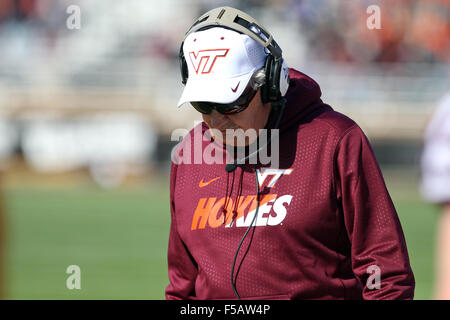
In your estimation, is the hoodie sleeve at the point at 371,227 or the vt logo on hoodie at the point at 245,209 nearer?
the hoodie sleeve at the point at 371,227

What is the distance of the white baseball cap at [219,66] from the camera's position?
2506 millimetres

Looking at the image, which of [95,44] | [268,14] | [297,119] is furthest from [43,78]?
[297,119]

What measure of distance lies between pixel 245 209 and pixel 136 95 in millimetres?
16041

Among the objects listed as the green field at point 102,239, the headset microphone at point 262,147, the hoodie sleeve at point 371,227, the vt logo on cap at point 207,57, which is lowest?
the green field at point 102,239

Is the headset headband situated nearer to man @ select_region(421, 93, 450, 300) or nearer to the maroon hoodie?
the maroon hoodie

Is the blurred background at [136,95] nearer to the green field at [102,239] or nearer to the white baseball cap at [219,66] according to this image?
the green field at [102,239]

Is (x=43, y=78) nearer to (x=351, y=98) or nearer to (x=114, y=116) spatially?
(x=114, y=116)

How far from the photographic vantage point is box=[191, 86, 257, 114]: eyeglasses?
2.54 m

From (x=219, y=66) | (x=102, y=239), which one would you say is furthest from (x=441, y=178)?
(x=102, y=239)

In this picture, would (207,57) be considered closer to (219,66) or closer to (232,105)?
(219,66)

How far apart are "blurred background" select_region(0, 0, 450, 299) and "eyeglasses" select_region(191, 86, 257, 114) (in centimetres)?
894

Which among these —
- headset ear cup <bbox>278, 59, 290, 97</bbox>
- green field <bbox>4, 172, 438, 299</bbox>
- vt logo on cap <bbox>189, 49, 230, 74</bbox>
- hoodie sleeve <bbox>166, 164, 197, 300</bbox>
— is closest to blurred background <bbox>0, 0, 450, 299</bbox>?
green field <bbox>4, 172, 438, 299</bbox>

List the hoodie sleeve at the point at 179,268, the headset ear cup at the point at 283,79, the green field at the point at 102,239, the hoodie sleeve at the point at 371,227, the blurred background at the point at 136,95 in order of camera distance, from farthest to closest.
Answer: the blurred background at the point at 136,95 → the green field at the point at 102,239 → the hoodie sleeve at the point at 179,268 → the headset ear cup at the point at 283,79 → the hoodie sleeve at the point at 371,227

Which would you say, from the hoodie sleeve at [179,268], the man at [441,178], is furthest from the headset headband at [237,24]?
the man at [441,178]
